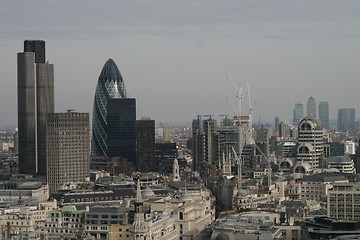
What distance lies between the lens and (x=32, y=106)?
131 m

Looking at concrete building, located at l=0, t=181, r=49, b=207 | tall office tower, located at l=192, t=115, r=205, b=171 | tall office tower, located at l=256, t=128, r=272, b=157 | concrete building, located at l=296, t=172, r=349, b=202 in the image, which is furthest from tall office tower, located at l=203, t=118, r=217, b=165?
concrete building, located at l=0, t=181, r=49, b=207

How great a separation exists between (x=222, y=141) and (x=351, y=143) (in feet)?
95.8

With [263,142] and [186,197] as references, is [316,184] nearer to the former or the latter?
[186,197]

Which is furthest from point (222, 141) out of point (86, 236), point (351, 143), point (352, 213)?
point (86, 236)

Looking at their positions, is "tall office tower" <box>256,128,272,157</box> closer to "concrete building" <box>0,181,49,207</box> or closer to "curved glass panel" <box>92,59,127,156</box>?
"curved glass panel" <box>92,59,127,156</box>

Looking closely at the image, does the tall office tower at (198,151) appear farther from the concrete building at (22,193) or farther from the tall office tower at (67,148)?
the concrete building at (22,193)

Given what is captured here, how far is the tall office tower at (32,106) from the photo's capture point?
427ft

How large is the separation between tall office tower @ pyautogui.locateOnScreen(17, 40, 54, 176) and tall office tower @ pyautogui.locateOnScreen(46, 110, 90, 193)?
39.9ft

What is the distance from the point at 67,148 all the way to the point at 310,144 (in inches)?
1118

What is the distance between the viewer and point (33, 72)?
131 metres

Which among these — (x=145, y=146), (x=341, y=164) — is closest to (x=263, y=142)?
(x=145, y=146)

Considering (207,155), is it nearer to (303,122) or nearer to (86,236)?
(303,122)

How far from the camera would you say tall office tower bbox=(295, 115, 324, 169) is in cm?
11456

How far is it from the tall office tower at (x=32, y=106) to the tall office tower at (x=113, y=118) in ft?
77.0
